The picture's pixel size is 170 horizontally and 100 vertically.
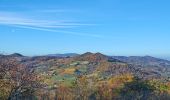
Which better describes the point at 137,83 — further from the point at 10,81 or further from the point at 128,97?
the point at 10,81

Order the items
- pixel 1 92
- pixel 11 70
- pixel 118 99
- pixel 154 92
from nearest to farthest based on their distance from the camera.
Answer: pixel 11 70 < pixel 1 92 < pixel 118 99 < pixel 154 92

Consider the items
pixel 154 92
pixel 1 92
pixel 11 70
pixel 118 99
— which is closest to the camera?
pixel 11 70

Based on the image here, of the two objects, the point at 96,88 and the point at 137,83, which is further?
the point at 137,83

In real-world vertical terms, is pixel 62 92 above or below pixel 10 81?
below

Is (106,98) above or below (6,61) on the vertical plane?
below

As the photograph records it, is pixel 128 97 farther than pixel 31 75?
Yes

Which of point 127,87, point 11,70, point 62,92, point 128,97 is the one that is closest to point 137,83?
point 127,87

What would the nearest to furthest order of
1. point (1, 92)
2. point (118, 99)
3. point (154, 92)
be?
point (1, 92), point (118, 99), point (154, 92)

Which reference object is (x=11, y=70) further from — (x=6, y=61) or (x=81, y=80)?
(x=81, y=80)

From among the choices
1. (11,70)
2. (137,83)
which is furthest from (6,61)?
(137,83)
